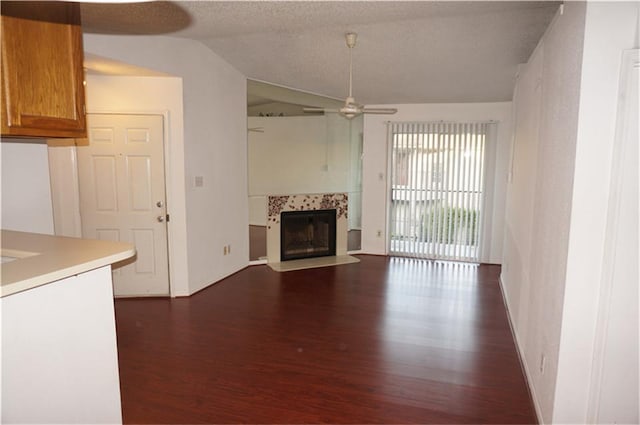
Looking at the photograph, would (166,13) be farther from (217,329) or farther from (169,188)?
(217,329)

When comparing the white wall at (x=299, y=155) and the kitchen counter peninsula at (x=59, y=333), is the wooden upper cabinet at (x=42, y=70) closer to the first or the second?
the kitchen counter peninsula at (x=59, y=333)

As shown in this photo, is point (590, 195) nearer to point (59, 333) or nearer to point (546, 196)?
point (546, 196)

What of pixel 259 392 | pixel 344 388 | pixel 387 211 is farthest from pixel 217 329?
pixel 387 211

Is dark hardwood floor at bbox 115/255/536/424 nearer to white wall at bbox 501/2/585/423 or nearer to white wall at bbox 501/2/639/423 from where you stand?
white wall at bbox 501/2/585/423

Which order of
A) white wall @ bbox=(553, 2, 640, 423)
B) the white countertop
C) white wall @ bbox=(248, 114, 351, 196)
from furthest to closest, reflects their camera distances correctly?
white wall @ bbox=(248, 114, 351, 196) → white wall @ bbox=(553, 2, 640, 423) → the white countertop

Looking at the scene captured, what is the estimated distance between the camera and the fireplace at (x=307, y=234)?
6070 millimetres

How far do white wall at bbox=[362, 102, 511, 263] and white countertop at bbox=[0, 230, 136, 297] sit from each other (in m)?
4.92

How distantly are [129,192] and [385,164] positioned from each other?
150 inches

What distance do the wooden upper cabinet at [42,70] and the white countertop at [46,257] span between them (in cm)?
58

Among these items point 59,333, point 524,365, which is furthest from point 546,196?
point 59,333

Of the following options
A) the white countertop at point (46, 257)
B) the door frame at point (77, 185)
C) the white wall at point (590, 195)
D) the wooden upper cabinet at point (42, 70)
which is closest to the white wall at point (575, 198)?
the white wall at point (590, 195)

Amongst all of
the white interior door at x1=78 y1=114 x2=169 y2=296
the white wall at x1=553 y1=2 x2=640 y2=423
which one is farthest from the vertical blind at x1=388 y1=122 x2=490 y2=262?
the white wall at x1=553 y1=2 x2=640 y2=423

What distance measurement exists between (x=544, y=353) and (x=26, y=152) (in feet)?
11.7

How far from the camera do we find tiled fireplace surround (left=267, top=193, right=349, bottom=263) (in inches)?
233
